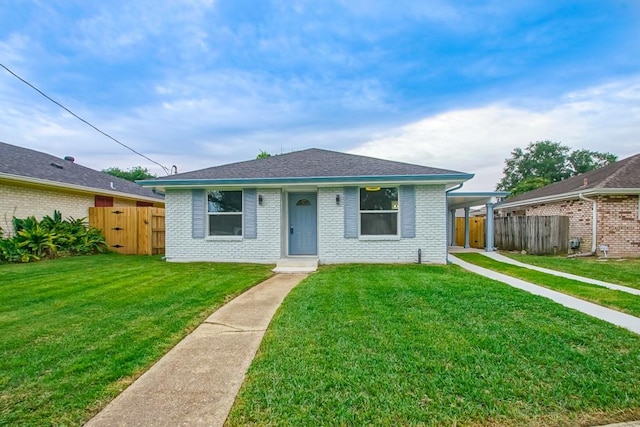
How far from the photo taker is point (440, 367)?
9.09ft

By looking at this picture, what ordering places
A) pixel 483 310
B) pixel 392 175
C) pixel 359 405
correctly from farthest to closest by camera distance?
pixel 392 175 < pixel 483 310 < pixel 359 405

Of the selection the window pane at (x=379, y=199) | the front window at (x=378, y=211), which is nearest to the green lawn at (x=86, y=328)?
the front window at (x=378, y=211)

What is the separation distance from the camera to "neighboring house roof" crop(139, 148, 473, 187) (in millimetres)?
8773

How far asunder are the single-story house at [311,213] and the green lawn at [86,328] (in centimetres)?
189

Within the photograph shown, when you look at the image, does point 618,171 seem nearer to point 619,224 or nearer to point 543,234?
point 619,224

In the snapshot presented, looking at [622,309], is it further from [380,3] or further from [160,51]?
[160,51]

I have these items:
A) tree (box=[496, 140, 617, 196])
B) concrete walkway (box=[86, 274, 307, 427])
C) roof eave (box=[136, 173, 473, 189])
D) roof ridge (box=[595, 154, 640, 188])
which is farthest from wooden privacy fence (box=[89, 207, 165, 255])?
tree (box=[496, 140, 617, 196])

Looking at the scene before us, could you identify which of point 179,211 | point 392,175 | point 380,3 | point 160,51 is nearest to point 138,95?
point 160,51

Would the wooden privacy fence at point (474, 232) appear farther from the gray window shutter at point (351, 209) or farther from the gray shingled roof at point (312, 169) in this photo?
the gray window shutter at point (351, 209)

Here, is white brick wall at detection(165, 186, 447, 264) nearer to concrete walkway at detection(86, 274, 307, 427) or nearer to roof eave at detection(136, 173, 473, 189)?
roof eave at detection(136, 173, 473, 189)

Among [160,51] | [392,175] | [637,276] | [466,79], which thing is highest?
[160,51]

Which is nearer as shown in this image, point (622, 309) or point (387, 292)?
point (622, 309)

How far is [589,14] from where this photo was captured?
8.91 meters

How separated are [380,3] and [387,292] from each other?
819 cm
